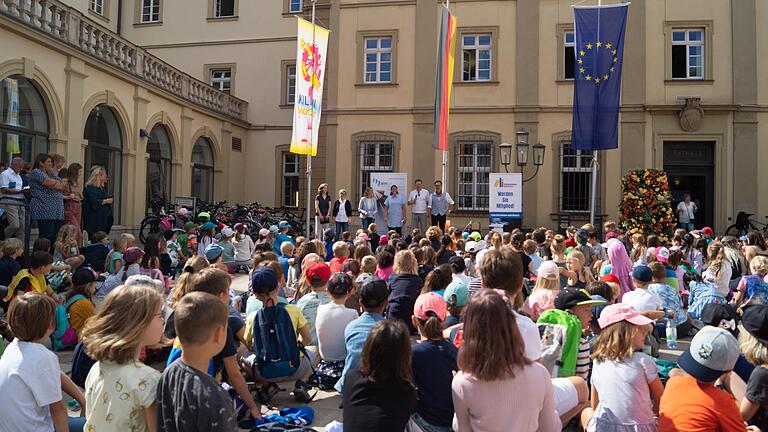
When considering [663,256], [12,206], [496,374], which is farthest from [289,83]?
[496,374]

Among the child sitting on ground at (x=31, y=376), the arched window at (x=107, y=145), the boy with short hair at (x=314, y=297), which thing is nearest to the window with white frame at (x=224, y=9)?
the arched window at (x=107, y=145)

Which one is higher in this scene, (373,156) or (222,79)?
(222,79)

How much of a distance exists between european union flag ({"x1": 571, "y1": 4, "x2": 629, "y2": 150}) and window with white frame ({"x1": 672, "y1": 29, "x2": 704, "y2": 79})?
19.1ft

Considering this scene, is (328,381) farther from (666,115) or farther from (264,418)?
(666,115)

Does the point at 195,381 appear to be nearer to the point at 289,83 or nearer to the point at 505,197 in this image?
the point at 505,197

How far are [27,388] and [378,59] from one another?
1805 cm

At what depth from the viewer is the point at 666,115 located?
18.1 metres

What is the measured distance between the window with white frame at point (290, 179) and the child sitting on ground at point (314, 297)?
57.5 feet

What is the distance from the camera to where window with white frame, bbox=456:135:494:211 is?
19.3 meters

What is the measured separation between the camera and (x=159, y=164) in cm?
1867

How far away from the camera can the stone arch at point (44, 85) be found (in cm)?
1203

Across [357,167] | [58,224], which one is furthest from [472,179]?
[58,224]

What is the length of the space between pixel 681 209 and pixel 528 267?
1168 centimetres

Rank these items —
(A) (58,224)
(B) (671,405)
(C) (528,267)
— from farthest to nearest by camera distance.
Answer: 1. (A) (58,224)
2. (C) (528,267)
3. (B) (671,405)
